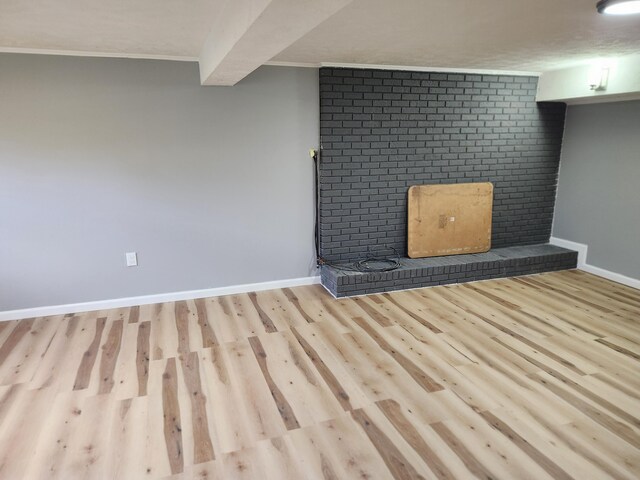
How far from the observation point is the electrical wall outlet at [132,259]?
350 cm

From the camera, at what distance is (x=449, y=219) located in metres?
4.30

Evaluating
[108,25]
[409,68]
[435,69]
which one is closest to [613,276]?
[435,69]

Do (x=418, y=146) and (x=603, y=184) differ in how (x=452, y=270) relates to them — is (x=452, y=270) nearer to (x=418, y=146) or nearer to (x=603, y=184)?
(x=418, y=146)

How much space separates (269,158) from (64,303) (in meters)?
2.08

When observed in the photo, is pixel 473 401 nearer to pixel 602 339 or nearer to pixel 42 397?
pixel 602 339

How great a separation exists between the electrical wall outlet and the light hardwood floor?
38 cm

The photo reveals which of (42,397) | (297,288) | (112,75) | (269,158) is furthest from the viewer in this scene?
(297,288)

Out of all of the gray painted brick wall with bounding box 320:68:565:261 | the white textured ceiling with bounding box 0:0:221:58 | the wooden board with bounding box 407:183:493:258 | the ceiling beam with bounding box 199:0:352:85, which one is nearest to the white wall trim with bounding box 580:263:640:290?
the gray painted brick wall with bounding box 320:68:565:261

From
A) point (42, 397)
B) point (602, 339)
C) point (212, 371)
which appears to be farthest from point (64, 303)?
point (602, 339)

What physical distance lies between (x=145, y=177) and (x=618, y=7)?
10.6 feet

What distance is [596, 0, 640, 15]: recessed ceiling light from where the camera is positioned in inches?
74.5

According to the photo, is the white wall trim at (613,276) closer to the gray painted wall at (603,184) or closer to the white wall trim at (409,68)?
the gray painted wall at (603,184)

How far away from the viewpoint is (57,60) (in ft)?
10.1

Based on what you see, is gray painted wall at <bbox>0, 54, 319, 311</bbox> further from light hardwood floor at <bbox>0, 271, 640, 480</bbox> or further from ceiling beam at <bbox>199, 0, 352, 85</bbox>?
ceiling beam at <bbox>199, 0, 352, 85</bbox>
